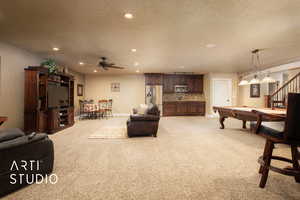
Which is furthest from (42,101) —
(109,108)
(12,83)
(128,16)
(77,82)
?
(109,108)

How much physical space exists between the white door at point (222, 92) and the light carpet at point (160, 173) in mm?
4890

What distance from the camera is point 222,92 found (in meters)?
7.84

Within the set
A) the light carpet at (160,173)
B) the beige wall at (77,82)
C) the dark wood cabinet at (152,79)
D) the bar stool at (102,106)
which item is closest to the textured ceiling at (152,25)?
the light carpet at (160,173)

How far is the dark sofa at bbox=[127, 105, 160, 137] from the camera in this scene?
368 centimetres

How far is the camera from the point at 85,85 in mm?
8070

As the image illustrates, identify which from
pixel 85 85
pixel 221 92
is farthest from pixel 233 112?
pixel 85 85

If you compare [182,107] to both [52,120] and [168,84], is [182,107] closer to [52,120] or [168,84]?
[168,84]

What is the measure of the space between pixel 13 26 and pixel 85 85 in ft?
18.6

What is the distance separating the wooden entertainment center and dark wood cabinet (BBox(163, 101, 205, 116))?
5.00 m

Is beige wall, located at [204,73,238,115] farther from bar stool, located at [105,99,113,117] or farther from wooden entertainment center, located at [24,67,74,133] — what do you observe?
wooden entertainment center, located at [24,67,74,133]

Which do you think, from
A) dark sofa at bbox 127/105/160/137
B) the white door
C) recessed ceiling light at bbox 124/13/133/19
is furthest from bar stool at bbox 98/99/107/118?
the white door

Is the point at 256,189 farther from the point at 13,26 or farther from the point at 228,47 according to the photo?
the point at 13,26

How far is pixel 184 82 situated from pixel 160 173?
6819mm

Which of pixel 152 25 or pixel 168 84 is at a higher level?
pixel 152 25
